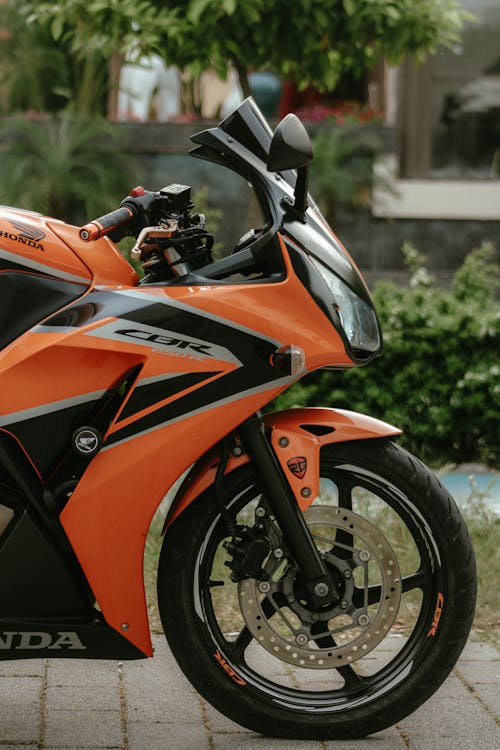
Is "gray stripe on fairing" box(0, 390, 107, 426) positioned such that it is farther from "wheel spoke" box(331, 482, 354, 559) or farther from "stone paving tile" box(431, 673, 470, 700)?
"stone paving tile" box(431, 673, 470, 700)

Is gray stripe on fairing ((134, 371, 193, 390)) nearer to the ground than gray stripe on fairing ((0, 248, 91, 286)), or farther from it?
nearer to the ground

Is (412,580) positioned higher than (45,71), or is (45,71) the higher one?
(45,71)

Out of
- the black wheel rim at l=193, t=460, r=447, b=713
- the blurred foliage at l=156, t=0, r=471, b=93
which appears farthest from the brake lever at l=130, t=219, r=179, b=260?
the blurred foliage at l=156, t=0, r=471, b=93

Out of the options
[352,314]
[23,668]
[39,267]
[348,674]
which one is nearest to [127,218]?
[39,267]

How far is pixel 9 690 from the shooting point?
12.8ft

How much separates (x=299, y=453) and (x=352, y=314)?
369 millimetres

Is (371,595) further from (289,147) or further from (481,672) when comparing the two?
(289,147)

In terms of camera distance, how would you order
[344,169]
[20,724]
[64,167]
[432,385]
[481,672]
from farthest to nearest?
[344,169], [64,167], [432,385], [481,672], [20,724]

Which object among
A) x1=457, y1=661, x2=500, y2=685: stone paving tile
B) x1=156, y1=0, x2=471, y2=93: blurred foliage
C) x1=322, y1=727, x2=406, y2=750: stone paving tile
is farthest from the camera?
x1=156, y1=0, x2=471, y2=93: blurred foliage

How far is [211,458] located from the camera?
3.50 m

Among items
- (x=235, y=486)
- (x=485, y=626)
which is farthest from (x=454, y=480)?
(x=235, y=486)

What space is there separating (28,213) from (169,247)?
13.8 inches

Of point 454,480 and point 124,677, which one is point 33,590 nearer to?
point 124,677

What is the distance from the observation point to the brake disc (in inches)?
138
